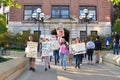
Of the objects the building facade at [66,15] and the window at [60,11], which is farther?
the window at [60,11]

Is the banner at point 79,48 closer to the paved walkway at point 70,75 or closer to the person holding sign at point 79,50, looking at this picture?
the person holding sign at point 79,50

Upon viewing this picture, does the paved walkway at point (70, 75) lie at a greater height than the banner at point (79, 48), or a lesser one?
lesser

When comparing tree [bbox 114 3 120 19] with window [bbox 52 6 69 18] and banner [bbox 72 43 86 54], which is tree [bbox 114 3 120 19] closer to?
window [bbox 52 6 69 18]

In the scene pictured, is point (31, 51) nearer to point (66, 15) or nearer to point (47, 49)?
point (47, 49)

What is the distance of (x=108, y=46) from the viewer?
145 feet

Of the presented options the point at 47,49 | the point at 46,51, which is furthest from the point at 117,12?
the point at 46,51

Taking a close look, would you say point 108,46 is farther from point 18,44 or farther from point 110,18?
point 18,44

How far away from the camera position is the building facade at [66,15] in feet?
160

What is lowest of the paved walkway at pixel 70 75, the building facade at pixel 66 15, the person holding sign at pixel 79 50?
the paved walkway at pixel 70 75

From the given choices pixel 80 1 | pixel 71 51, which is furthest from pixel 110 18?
pixel 71 51

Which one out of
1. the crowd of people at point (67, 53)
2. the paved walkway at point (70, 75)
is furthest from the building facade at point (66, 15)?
the paved walkway at point (70, 75)

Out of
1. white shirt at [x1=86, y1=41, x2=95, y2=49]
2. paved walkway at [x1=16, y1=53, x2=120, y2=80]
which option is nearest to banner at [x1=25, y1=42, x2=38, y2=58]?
paved walkway at [x1=16, y1=53, x2=120, y2=80]

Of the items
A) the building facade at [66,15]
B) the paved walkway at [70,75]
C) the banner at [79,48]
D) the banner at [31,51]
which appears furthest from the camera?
the building facade at [66,15]

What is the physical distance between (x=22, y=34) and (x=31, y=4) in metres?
6.34
